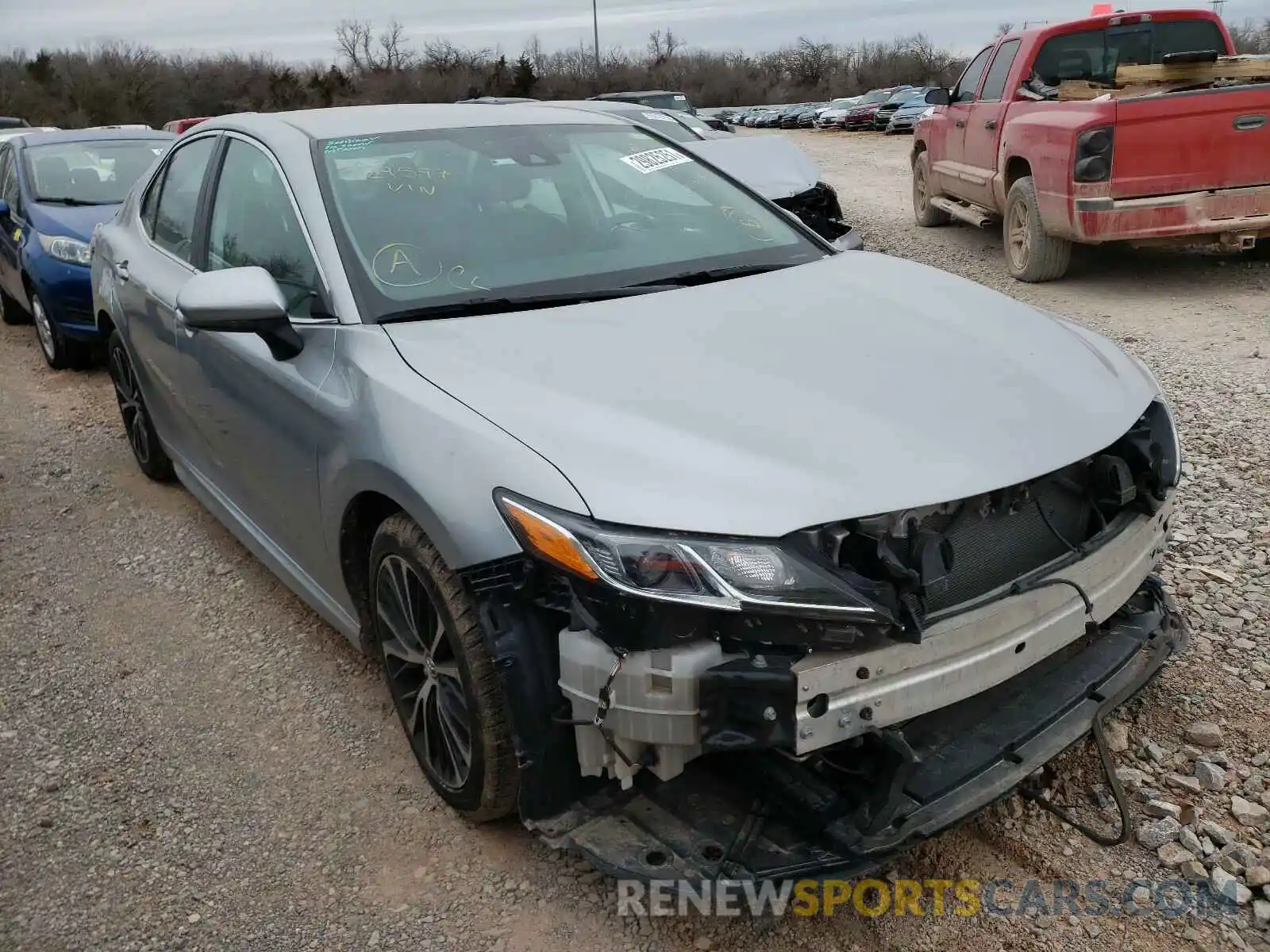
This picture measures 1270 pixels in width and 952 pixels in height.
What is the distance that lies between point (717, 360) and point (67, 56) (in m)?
69.7

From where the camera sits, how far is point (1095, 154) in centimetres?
707

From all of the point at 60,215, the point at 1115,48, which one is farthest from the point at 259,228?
the point at 1115,48

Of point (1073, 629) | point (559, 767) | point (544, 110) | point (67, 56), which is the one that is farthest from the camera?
point (67, 56)

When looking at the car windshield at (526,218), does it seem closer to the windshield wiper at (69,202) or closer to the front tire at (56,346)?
the front tire at (56,346)

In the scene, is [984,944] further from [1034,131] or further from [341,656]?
[1034,131]

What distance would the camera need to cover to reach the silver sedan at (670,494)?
2.02m

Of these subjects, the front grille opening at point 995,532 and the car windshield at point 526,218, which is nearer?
the front grille opening at point 995,532

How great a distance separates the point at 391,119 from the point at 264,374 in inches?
38.9

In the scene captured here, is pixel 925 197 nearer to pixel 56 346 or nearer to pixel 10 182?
pixel 56 346

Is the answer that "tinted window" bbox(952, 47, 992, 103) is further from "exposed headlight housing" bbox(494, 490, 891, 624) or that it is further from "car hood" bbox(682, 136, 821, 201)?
"exposed headlight housing" bbox(494, 490, 891, 624)

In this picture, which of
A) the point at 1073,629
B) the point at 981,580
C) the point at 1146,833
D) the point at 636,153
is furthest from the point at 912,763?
the point at 636,153

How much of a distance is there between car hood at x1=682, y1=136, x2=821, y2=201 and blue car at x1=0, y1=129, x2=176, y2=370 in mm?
4418

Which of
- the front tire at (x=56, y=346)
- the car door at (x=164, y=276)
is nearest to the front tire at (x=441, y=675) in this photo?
the car door at (x=164, y=276)

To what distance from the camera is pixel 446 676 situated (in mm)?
2533
